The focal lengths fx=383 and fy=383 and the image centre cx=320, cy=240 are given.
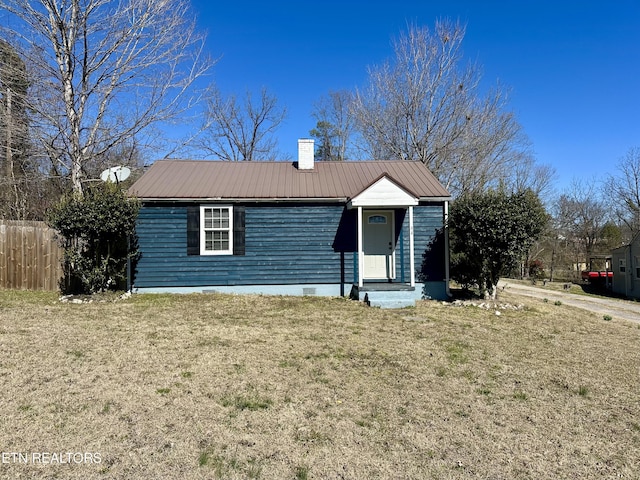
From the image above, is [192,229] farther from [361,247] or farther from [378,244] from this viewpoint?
[378,244]

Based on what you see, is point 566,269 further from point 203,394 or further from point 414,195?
point 203,394

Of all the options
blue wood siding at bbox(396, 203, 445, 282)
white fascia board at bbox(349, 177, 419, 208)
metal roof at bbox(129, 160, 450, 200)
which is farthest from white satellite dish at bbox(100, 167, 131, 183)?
blue wood siding at bbox(396, 203, 445, 282)

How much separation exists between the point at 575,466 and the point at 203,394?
3.22 m

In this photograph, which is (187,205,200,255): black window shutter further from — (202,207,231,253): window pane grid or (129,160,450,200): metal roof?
(129,160,450,200): metal roof

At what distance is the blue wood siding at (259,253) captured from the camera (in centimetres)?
991

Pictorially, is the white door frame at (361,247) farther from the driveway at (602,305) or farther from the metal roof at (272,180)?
the driveway at (602,305)

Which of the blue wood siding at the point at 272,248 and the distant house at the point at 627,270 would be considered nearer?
the blue wood siding at the point at 272,248

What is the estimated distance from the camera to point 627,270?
21.3m

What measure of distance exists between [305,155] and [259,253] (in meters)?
3.68

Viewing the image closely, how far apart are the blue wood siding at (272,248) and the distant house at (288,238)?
0.03m

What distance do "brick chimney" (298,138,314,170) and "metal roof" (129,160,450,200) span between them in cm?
21

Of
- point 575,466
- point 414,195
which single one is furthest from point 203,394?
point 414,195

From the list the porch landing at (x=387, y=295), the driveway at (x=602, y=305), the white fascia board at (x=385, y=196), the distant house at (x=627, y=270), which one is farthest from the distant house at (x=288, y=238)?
the distant house at (x=627, y=270)

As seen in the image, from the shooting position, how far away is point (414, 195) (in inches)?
376
